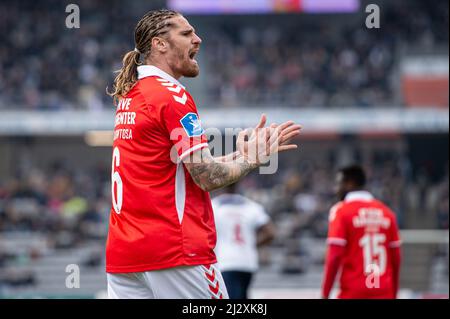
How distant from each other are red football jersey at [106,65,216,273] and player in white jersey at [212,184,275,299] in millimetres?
5306

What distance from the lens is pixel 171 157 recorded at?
11.8 feet

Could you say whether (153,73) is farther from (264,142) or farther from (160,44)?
(264,142)

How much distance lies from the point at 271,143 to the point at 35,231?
17080 mm

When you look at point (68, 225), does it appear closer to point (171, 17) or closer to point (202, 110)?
point (202, 110)

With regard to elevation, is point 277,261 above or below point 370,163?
below

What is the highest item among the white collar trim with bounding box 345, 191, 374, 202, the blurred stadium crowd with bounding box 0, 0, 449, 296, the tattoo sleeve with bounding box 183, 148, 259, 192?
the blurred stadium crowd with bounding box 0, 0, 449, 296

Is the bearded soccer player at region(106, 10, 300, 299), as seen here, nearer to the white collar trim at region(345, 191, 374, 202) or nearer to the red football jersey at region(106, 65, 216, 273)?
the red football jersey at region(106, 65, 216, 273)

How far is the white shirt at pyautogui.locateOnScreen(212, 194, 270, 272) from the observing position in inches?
354

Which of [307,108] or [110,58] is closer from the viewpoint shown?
[307,108]

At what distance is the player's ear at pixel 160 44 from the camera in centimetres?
381

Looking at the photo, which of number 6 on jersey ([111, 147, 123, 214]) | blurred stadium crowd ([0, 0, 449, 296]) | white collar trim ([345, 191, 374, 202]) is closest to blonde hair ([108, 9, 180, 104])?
number 6 on jersey ([111, 147, 123, 214])

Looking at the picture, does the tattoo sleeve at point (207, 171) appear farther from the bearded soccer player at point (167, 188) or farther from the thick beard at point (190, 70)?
the thick beard at point (190, 70)

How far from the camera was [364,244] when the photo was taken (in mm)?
6586
